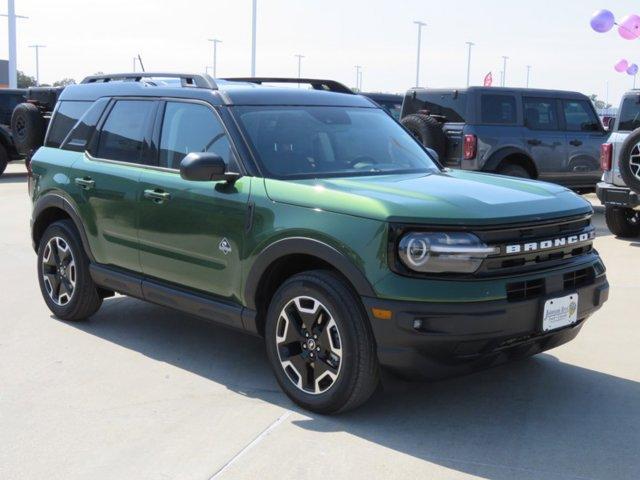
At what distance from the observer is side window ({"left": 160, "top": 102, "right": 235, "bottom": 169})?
4.96 metres

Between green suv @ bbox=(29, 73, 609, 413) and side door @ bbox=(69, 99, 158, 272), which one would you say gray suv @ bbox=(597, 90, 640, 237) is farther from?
side door @ bbox=(69, 99, 158, 272)

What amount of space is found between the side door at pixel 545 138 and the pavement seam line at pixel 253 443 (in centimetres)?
897

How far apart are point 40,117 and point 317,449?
1099cm

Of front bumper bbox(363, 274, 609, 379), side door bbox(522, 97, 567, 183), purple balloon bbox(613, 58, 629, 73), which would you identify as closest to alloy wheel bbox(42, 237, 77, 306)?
front bumper bbox(363, 274, 609, 379)

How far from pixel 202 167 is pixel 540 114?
917cm

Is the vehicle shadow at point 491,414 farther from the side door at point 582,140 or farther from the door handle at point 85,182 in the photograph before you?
the side door at point 582,140

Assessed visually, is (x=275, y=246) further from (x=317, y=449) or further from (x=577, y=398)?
(x=577, y=398)

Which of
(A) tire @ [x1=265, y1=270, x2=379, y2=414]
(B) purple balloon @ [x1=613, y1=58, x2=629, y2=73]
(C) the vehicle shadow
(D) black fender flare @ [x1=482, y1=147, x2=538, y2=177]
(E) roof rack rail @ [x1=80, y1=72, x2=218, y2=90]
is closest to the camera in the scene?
(C) the vehicle shadow

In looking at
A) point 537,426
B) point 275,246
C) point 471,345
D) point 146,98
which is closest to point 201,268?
point 275,246

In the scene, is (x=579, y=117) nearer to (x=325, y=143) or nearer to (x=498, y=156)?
(x=498, y=156)

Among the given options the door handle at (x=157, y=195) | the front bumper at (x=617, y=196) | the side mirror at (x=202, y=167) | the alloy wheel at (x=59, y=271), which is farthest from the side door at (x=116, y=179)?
the front bumper at (x=617, y=196)

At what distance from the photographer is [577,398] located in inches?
184

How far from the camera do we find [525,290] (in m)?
4.10

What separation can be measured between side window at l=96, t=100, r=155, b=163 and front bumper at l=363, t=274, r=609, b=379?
7.61ft
